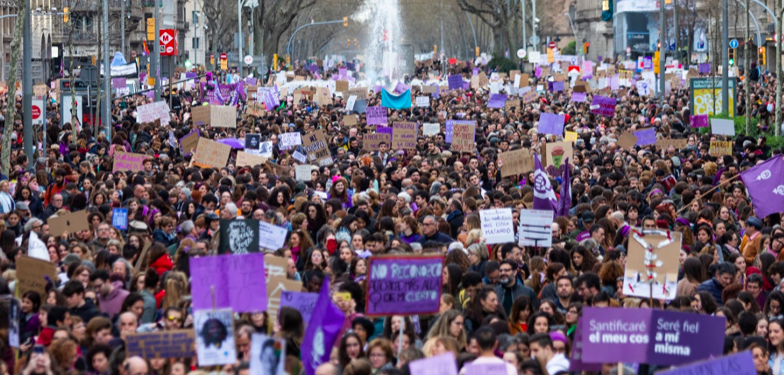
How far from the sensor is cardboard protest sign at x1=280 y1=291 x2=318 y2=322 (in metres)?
8.53

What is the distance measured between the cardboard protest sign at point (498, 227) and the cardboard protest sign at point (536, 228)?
11cm

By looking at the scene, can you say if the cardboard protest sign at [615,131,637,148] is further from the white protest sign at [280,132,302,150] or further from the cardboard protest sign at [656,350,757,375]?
the cardboard protest sign at [656,350,757,375]

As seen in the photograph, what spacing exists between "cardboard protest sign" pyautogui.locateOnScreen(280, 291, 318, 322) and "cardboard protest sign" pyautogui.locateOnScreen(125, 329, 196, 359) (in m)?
1.10

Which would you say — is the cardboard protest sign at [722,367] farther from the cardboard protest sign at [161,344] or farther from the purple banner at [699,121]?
the purple banner at [699,121]

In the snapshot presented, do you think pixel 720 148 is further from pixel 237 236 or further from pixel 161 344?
pixel 161 344

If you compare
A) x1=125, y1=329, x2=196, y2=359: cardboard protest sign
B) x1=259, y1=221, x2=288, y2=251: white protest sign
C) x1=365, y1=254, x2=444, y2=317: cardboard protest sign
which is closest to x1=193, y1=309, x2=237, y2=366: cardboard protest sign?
x1=125, y1=329, x2=196, y2=359: cardboard protest sign

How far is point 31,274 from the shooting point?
9648 mm

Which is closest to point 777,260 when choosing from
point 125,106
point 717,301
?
point 717,301

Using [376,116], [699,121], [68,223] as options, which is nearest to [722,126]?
[699,121]

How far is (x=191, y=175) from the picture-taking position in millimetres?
17656

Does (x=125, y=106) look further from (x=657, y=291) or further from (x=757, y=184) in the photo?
(x=657, y=291)

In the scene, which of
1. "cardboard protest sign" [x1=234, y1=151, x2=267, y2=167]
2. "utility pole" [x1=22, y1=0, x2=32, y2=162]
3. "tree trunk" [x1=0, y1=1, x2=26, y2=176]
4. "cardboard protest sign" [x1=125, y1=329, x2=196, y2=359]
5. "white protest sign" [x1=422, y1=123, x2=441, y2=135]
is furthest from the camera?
"white protest sign" [x1=422, y1=123, x2=441, y2=135]

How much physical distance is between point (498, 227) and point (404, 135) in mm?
10518

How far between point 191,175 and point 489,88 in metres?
30.4
